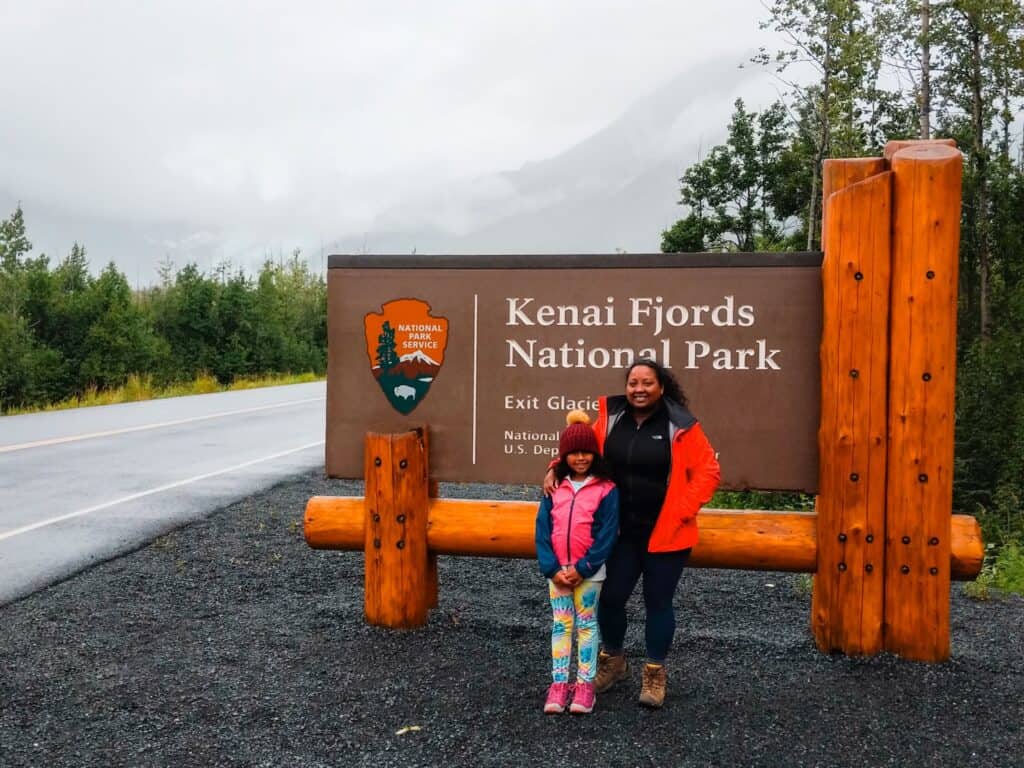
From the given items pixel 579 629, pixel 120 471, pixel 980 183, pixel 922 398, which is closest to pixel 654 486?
pixel 579 629

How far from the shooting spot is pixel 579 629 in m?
4.40

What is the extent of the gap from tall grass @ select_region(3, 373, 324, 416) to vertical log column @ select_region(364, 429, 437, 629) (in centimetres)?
1711

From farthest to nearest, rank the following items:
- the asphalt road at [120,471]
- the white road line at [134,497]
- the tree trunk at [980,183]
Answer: the tree trunk at [980,183]
the white road line at [134,497]
the asphalt road at [120,471]

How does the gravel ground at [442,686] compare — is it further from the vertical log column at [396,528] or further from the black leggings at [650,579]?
the black leggings at [650,579]

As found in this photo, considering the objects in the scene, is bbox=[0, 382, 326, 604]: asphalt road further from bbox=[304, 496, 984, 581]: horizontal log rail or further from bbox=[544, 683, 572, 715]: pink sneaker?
bbox=[544, 683, 572, 715]: pink sneaker

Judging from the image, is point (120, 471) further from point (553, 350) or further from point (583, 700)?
point (583, 700)

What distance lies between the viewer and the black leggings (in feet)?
14.6

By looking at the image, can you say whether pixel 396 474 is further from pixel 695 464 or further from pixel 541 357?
pixel 695 464

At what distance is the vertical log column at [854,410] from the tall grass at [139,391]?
19.0 meters

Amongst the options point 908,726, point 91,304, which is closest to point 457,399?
point 908,726

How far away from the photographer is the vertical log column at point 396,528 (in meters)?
5.66

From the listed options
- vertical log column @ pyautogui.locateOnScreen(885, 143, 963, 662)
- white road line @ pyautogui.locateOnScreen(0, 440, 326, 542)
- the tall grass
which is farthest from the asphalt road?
vertical log column @ pyautogui.locateOnScreen(885, 143, 963, 662)


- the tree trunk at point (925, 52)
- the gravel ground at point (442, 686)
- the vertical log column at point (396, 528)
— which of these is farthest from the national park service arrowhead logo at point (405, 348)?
the tree trunk at point (925, 52)

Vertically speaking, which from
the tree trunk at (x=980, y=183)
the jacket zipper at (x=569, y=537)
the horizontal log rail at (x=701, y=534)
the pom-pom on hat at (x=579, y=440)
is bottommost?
the horizontal log rail at (x=701, y=534)
